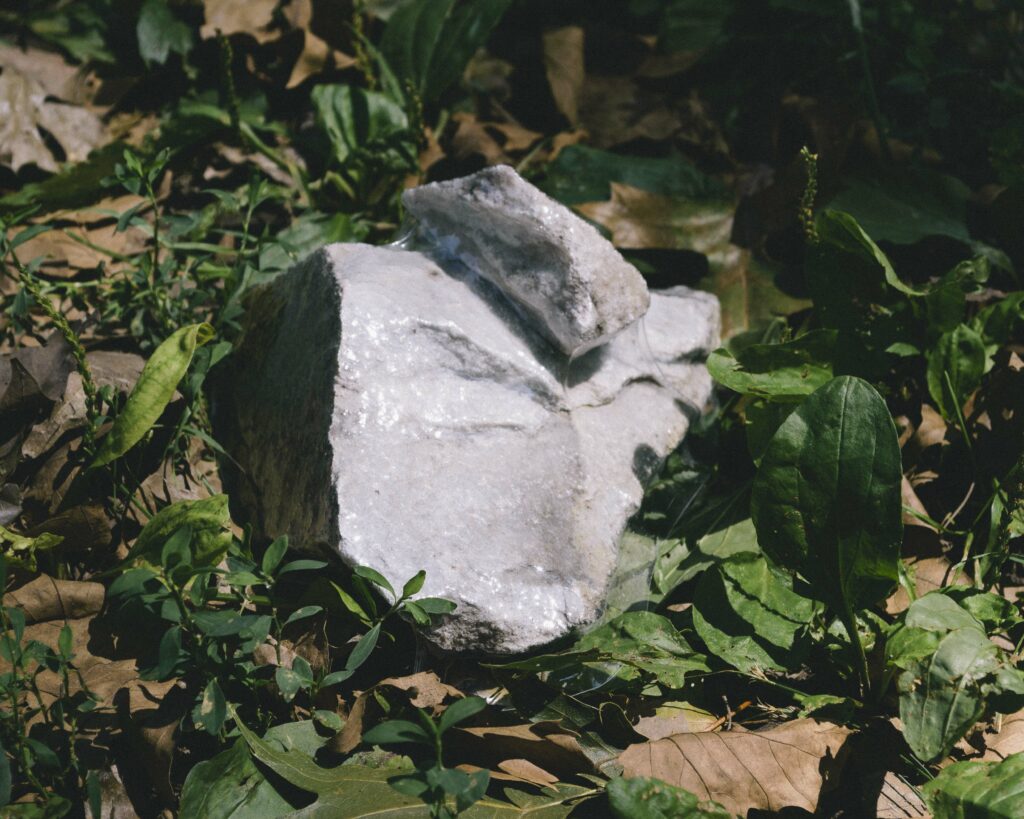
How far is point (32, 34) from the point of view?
3949 mm

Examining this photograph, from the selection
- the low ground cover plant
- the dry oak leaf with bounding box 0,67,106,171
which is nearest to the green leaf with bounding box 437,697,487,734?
the low ground cover plant

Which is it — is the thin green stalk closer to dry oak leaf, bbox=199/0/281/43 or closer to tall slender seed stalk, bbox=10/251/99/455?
dry oak leaf, bbox=199/0/281/43

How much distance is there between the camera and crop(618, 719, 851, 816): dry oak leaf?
6.14 feet

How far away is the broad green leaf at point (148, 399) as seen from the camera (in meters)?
2.21

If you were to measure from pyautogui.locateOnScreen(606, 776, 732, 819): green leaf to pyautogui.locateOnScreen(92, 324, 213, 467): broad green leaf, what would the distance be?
1368 mm

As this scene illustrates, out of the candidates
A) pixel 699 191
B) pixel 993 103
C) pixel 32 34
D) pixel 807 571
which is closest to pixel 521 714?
pixel 807 571

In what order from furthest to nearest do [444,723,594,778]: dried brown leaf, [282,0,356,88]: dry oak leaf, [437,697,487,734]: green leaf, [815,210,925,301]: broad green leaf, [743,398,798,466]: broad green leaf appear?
[282,0,356,88]: dry oak leaf → [815,210,925,301]: broad green leaf → [743,398,798,466]: broad green leaf → [444,723,594,778]: dried brown leaf → [437,697,487,734]: green leaf

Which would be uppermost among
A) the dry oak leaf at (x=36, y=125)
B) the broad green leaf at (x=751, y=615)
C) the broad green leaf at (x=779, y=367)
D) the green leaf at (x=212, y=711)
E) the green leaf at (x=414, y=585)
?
the dry oak leaf at (x=36, y=125)

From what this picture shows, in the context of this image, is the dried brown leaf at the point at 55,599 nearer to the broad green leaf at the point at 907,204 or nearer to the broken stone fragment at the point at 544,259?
the broken stone fragment at the point at 544,259

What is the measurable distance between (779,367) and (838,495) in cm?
47

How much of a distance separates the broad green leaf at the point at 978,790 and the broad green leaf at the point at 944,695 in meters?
0.05

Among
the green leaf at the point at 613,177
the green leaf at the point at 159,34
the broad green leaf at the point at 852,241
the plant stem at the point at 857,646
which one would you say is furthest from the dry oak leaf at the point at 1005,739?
the green leaf at the point at 159,34

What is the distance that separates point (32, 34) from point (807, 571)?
3890mm

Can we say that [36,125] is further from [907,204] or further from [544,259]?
[907,204]
